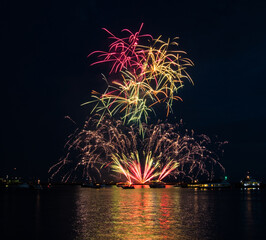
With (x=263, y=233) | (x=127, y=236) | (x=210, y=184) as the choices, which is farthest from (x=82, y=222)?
(x=210, y=184)

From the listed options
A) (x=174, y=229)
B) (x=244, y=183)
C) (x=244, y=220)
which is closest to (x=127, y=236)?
(x=174, y=229)

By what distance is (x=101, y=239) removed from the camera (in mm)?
19688

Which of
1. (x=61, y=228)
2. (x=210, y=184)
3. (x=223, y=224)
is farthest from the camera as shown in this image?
(x=210, y=184)

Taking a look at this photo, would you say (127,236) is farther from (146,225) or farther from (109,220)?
(109,220)

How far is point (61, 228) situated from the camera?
80.5 feet

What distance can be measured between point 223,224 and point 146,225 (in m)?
6.49

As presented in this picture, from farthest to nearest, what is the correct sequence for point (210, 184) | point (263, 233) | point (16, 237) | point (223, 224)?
point (210, 184) → point (223, 224) → point (263, 233) → point (16, 237)

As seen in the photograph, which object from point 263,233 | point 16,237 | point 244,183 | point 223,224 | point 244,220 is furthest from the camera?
point 244,183

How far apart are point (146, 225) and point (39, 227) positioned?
26.1 ft

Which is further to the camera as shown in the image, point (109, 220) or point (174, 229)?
point (109, 220)

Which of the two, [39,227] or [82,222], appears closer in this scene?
[39,227]

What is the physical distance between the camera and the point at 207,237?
20703 millimetres

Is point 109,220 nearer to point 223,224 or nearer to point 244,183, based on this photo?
point 223,224

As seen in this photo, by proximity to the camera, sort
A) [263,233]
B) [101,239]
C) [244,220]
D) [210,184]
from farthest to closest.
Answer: [210,184]
[244,220]
[263,233]
[101,239]
